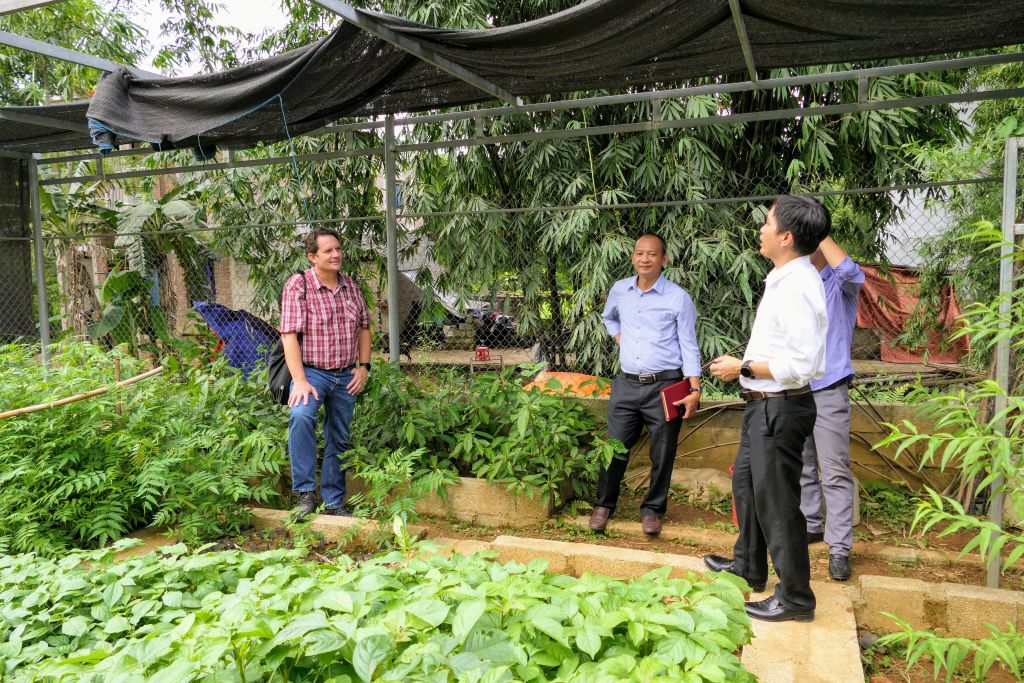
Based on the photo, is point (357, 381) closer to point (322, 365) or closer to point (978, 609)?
point (322, 365)

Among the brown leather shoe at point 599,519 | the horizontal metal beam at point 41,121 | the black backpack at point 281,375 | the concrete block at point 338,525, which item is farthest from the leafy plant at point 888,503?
the horizontal metal beam at point 41,121

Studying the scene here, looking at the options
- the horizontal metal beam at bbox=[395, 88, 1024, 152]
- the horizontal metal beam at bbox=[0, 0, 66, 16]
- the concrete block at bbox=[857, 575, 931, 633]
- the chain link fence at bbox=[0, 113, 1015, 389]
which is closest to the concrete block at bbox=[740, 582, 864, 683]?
the concrete block at bbox=[857, 575, 931, 633]

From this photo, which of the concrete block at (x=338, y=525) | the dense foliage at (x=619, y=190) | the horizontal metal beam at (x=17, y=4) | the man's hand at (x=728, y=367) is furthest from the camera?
the dense foliage at (x=619, y=190)

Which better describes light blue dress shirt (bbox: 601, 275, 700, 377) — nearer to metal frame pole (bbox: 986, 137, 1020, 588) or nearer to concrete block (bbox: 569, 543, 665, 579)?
concrete block (bbox: 569, 543, 665, 579)

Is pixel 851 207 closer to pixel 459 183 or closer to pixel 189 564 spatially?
pixel 459 183

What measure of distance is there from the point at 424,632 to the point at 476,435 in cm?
320

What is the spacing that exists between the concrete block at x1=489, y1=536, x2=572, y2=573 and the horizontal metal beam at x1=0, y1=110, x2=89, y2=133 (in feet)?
16.1

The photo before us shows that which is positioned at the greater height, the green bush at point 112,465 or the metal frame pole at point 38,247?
the metal frame pole at point 38,247

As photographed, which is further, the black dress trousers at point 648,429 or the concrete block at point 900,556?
the black dress trousers at point 648,429

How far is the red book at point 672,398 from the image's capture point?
4094mm

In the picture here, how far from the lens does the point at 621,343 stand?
14.5 ft

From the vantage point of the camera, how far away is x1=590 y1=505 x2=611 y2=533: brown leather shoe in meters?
4.27

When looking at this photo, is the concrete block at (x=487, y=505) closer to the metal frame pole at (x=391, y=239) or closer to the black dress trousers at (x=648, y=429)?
the black dress trousers at (x=648, y=429)

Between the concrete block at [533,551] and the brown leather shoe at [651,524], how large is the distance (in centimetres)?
63
